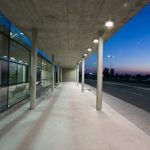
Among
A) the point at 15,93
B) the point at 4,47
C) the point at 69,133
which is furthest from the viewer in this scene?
the point at 15,93

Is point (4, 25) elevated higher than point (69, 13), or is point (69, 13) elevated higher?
point (69, 13)

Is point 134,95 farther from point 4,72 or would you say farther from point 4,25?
point 4,25

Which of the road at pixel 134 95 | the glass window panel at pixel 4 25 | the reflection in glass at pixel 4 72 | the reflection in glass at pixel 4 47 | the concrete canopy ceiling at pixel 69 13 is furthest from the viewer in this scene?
the road at pixel 134 95

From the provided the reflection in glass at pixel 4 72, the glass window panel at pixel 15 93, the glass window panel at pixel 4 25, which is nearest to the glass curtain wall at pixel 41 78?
the glass window panel at pixel 15 93

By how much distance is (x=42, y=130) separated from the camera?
4.75 m

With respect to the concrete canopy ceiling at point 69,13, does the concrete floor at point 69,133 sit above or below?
below

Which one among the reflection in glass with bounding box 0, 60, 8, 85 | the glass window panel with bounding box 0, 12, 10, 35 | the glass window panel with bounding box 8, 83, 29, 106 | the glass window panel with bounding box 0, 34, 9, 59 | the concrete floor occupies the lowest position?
the concrete floor

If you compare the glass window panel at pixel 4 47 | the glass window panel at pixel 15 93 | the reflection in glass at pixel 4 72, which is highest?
the glass window panel at pixel 4 47

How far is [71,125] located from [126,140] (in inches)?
72.1

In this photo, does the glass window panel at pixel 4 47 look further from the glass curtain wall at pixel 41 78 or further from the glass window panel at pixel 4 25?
the glass curtain wall at pixel 41 78

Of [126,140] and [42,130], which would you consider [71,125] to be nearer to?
[42,130]

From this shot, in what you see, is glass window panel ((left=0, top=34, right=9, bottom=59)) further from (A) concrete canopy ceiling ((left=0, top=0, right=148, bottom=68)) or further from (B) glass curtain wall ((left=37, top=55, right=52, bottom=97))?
(B) glass curtain wall ((left=37, top=55, right=52, bottom=97))

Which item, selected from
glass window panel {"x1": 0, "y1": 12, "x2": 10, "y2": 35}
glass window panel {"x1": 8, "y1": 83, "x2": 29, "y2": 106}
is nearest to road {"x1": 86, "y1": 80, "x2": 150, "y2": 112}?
glass window panel {"x1": 8, "y1": 83, "x2": 29, "y2": 106}

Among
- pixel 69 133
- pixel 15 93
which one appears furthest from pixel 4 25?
pixel 69 133
